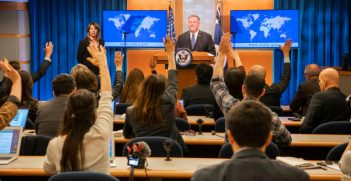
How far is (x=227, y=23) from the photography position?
12.5 metres

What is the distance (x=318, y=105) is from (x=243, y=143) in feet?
12.8

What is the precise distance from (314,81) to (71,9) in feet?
22.3

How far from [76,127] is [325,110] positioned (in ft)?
11.2

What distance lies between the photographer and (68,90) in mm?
5105

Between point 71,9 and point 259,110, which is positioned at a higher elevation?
point 71,9

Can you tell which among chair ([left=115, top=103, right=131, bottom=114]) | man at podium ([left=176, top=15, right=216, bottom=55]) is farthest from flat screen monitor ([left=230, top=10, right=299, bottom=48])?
chair ([left=115, top=103, right=131, bottom=114])

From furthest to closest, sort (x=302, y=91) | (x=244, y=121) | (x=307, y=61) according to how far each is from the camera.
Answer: (x=307, y=61), (x=302, y=91), (x=244, y=121)

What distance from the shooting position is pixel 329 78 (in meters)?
6.32

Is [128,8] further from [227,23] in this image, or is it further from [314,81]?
[314,81]

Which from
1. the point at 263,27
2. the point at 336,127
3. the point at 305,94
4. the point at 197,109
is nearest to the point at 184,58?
the point at 197,109

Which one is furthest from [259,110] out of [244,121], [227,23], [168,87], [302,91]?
[227,23]

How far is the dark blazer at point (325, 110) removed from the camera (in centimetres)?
616

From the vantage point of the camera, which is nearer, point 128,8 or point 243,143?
point 243,143

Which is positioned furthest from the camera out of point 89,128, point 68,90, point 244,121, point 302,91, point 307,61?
point 307,61
